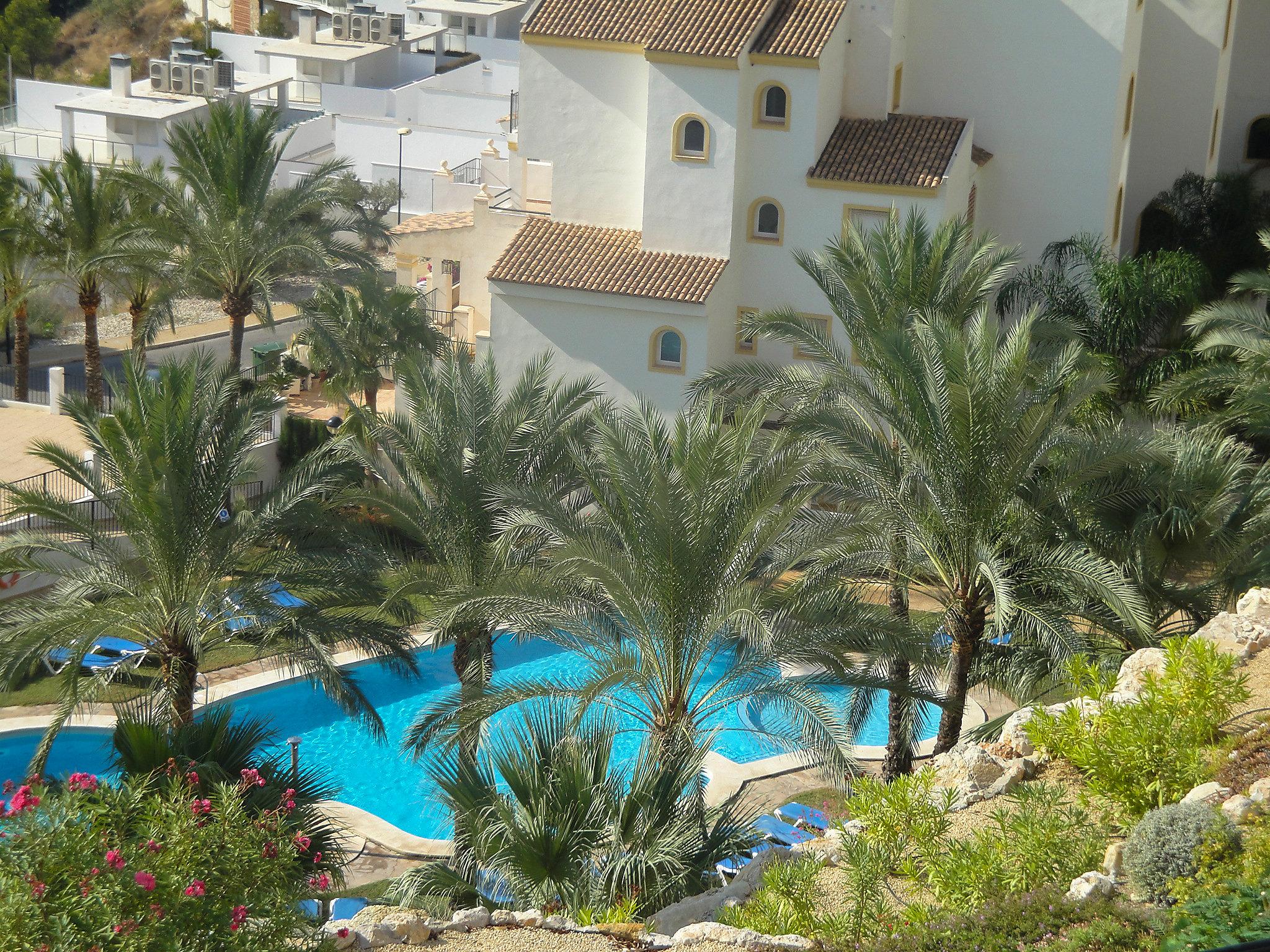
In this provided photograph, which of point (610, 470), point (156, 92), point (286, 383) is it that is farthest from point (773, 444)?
point (156, 92)

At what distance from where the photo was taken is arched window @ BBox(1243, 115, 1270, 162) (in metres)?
33.3

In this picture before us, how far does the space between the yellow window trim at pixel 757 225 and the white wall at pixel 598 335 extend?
2.31 metres

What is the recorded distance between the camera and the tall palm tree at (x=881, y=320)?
15.8 metres

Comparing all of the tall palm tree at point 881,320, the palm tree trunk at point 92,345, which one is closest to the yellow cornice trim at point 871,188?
the tall palm tree at point 881,320

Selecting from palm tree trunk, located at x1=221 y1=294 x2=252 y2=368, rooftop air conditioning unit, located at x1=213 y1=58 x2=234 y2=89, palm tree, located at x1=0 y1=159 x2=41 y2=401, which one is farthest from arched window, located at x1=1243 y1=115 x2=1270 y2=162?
rooftop air conditioning unit, located at x1=213 y1=58 x2=234 y2=89

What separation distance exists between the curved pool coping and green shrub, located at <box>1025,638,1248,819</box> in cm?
672

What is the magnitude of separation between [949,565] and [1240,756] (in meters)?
4.25

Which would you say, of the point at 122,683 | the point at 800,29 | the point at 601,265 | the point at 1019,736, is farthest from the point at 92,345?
the point at 1019,736

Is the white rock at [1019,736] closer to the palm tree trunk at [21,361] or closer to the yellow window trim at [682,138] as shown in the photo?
the yellow window trim at [682,138]

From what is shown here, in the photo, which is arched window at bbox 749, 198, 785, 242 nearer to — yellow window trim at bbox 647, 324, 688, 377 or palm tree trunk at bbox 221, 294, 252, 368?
yellow window trim at bbox 647, 324, 688, 377

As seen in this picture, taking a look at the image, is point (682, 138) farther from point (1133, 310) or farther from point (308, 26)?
point (308, 26)

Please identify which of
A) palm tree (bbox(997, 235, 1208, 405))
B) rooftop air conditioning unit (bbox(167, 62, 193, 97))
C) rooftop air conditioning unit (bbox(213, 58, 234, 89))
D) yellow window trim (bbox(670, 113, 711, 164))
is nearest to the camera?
palm tree (bbox(997, 235, 1208, 405))

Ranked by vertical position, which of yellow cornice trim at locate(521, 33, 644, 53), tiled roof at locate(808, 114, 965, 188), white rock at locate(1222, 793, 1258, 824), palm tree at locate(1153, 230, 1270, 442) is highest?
yellow cornice trim at locate(521, 33, 644, 53)

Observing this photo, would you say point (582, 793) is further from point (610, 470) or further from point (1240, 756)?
point (1240, 756)
